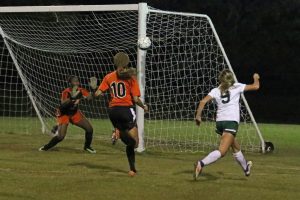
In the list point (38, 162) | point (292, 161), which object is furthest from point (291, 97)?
point (38, 162)

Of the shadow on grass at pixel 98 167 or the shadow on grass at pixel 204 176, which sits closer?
the shadow on grass at pixel 204 176

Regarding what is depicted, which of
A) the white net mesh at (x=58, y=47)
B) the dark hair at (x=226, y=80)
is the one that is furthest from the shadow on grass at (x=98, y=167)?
the white net mesh at (x=58, y=47)

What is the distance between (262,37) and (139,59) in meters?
32.5

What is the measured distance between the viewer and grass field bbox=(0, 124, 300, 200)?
8.85 metres

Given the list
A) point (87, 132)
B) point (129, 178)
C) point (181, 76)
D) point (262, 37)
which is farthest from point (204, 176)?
point (262, 37)

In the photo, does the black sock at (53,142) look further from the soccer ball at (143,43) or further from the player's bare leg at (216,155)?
the player's bare leg at (216,155)

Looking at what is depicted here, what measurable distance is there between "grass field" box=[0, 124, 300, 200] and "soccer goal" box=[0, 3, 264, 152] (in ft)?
6.33

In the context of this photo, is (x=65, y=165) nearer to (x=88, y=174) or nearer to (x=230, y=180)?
(x=88, y=174)

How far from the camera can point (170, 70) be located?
738 inches

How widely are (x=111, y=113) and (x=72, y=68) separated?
1267 centimetres

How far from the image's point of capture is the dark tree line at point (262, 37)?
4466cm

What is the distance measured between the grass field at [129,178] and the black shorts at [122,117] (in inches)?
32.8

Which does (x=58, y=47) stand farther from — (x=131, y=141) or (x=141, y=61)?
(x=131, y=141)

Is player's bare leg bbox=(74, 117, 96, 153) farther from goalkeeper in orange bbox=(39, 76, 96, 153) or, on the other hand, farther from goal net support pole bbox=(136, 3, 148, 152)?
goal net support pole bbox=(136, 3, 148, 152)
